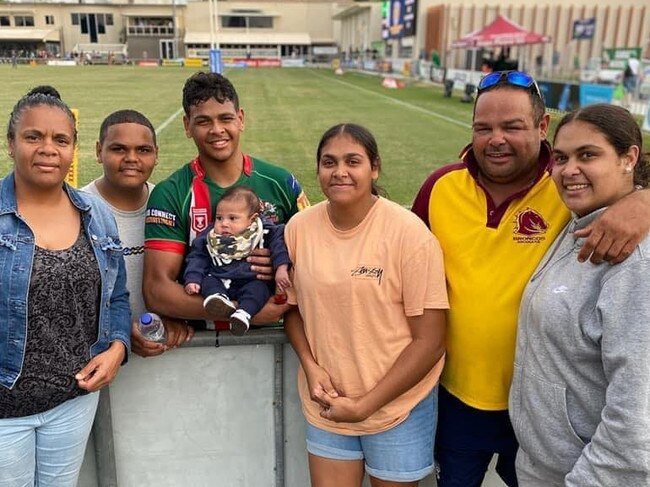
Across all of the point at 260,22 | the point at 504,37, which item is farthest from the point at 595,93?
the point at 260,22

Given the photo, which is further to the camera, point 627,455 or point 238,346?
point 238,346

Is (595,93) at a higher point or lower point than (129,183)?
lower

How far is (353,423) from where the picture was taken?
7.50 feet

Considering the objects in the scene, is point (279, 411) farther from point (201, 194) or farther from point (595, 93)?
point (595, 93)

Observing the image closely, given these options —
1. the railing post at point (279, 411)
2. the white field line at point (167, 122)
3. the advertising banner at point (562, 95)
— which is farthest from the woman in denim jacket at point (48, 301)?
the advertising banner at point (562, 95)

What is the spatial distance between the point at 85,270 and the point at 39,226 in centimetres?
22

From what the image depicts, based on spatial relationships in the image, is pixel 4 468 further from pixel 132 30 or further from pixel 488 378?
pixel 132 30

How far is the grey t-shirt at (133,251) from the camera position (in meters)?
2.77

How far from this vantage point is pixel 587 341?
1833mm

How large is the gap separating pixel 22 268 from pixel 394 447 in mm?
1498

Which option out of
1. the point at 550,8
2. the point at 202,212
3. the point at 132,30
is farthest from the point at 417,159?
the point at 132,30

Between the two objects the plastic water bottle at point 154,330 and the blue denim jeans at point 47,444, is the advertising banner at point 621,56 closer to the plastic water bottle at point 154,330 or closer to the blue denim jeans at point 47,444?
the plastic water bottle at point 154,330

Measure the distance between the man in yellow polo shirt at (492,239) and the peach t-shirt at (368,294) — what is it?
0.44 feet

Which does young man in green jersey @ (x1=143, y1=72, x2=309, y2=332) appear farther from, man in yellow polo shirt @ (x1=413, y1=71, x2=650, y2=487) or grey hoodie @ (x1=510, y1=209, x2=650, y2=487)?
grey hoodie @ (x1=510, y1=209, x2=650, y2=487)
